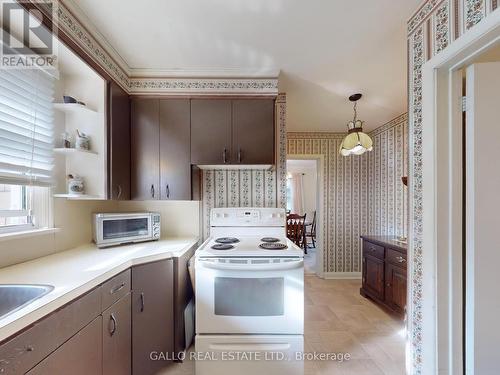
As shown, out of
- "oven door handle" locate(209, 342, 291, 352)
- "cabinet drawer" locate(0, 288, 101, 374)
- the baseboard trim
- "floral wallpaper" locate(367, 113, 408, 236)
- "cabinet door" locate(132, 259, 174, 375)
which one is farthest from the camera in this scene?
the baseboard trim

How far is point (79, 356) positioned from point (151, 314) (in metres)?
0.58

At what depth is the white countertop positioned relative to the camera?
832 millimetres

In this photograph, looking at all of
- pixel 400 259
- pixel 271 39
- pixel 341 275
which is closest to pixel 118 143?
pixel 271 39

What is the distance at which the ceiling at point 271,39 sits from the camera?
1.35 metres

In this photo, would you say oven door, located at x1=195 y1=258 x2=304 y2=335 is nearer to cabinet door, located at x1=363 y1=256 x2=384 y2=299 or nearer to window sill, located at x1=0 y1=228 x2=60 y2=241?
window sill, located at x1=0 y1=228 x2=60 y2=241

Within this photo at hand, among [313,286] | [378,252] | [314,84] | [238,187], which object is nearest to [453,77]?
[314,84]

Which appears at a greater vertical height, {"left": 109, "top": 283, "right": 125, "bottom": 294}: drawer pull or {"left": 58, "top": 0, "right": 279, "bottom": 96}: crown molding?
{"left": 58, "top": 0, "right": 279, "bottom": 96}: crown molding

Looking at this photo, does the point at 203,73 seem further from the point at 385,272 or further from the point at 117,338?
the point at 385,272

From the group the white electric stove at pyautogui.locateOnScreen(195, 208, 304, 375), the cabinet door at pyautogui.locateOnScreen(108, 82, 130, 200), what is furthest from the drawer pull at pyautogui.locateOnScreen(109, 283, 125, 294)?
the cabinet door at pyautogui.locateOnScreen(108, 82, 130, 200)

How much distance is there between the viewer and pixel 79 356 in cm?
104

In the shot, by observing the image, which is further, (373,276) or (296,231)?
(296,231)

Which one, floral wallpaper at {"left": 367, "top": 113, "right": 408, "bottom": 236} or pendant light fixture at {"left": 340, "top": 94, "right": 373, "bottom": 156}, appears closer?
pendant light fixture at {"left": 340, "top": 94, "right": 373, "bottom": 156}

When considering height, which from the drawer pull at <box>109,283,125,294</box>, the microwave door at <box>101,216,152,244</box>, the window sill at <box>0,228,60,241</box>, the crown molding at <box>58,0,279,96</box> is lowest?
the drawer pull at <box>109,283,125,294</box>

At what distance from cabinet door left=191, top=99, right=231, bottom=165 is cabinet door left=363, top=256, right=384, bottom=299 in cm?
214
